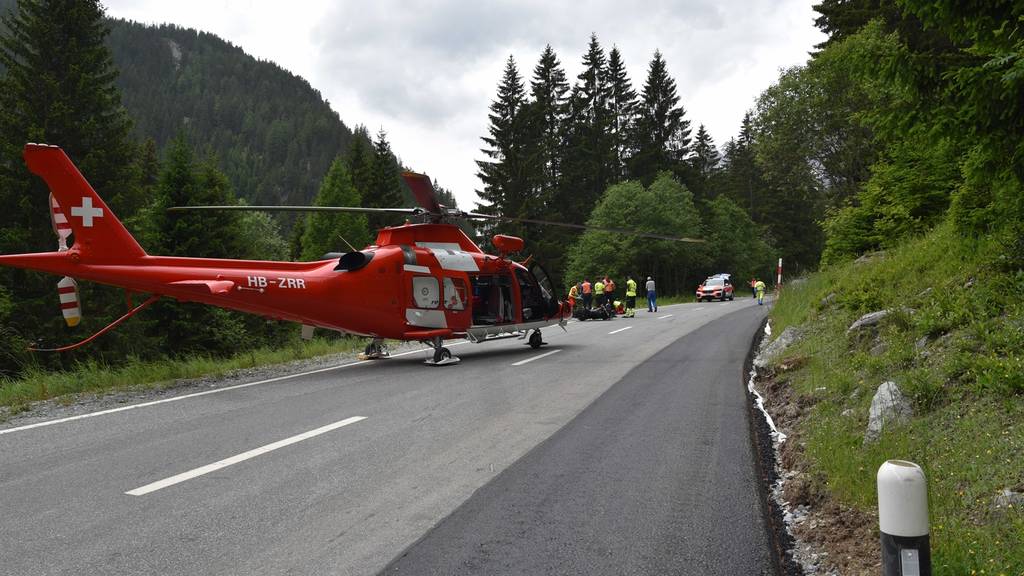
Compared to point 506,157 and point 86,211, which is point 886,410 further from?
point 506,157

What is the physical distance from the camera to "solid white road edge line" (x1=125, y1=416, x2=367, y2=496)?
4559mm

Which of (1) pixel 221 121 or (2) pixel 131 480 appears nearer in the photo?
(2) pixel 131 480

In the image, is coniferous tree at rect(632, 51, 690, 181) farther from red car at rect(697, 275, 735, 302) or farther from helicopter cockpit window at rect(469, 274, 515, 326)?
helicopter cockpit window at rect(469, 274, 515, 326)

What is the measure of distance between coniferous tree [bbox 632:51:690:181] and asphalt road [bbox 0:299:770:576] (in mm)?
52280

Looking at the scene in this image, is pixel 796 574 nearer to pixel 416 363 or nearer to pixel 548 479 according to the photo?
pixel 548 479

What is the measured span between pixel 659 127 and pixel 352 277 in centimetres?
5350

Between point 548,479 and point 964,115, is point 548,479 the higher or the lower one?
the lower one

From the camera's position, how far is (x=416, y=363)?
12.1 metres

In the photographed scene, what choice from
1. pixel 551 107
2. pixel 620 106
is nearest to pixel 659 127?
pixel 620 106

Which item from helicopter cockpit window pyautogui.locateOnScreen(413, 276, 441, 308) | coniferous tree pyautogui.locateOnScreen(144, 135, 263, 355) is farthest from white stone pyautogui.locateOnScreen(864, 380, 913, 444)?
coniferous tree pyautogui.locateOnScreen(144, 135, 263, 355)

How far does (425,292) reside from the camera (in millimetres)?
12297

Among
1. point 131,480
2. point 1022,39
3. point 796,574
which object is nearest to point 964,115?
point 1022,39

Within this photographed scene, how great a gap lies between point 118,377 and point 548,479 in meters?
8.40

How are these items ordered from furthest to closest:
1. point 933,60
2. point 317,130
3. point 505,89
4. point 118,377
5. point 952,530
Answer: point 317,130
point 505,89
point 118,377
point 933,60
point 952,530
